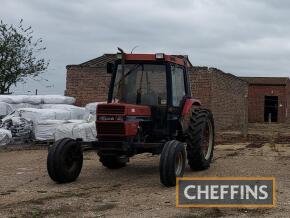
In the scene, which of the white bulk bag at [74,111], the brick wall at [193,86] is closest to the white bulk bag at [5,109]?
the white bulk bag at [74,111]

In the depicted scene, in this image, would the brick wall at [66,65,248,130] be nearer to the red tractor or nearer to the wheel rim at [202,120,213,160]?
the wheel rim at [202,120,213,160]

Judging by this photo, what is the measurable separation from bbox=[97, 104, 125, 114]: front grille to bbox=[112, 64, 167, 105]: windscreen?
2.48ft

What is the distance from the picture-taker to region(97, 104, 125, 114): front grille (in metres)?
10.2

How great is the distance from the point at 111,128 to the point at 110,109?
358 mm

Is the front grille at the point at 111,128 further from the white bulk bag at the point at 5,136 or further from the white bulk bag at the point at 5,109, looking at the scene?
the white bulk bag at the point at 5,109

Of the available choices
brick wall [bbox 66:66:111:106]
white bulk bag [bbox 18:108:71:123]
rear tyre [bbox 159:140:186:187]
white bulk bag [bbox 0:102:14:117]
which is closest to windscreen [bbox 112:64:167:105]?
rear tyre [bbox 159:140:186:187]

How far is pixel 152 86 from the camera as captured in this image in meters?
11.0

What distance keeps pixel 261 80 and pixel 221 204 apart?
4324 cm

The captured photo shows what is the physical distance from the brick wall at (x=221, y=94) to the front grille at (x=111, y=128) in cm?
1550

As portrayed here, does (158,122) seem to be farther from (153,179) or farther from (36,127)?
(36,127)

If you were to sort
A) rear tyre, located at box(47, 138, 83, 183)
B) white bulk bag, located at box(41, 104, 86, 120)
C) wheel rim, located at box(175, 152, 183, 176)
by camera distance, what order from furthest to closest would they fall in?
white bulk bag, located at box(41, 104, 86, 120), rear tyre, located at box(47, 138, 83, 183), wheel rim, located at box(175, 152, 183, 176)

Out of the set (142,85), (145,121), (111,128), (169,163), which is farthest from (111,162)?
(169,163)

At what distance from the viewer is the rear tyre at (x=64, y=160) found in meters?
10.0

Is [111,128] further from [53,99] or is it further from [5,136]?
[53,99]
